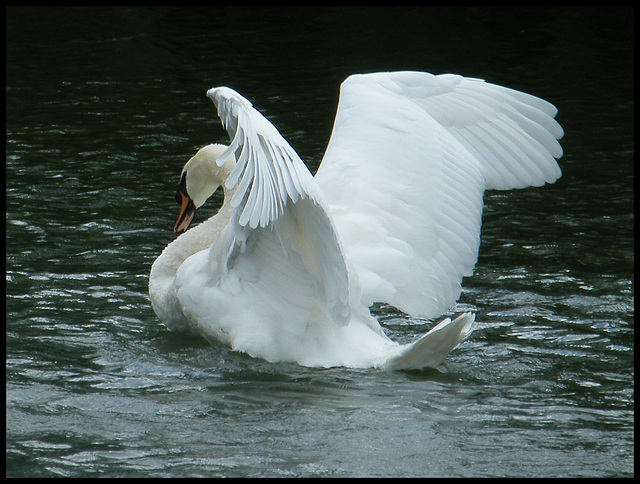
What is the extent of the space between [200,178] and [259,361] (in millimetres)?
1810

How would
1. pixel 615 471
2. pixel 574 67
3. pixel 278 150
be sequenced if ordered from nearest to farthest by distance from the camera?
pixel 615 471 < pixel 278 150 < pixel 574 67

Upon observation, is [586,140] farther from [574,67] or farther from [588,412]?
[588,412]

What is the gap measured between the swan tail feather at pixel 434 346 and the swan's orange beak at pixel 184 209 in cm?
228

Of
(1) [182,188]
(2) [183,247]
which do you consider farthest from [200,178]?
(2) [183,247]

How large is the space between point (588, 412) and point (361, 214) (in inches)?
71.3

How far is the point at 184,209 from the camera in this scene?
7340mm

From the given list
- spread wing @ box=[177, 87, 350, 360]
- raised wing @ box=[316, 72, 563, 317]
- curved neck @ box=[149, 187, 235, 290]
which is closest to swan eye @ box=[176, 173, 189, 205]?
curved neck @ box=[149, 187, 235, 290]

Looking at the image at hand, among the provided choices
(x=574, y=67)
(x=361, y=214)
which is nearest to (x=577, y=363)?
(x=361, y=214)

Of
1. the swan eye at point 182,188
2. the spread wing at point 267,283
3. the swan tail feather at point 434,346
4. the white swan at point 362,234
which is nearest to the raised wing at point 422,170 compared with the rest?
the white swan at point 362,234

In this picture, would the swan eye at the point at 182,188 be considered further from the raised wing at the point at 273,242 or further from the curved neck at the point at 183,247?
the raised wing at the point at 273,242

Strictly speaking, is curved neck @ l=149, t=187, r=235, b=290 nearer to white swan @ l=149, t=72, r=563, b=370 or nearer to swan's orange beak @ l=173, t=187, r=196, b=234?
white swan @ l=149, t=72, r=563, b=370

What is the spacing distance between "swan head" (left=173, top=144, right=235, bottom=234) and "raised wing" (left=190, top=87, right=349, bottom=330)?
4.05ft

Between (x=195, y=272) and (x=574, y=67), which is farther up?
(x=574, y=67)

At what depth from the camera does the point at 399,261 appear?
6066mm
